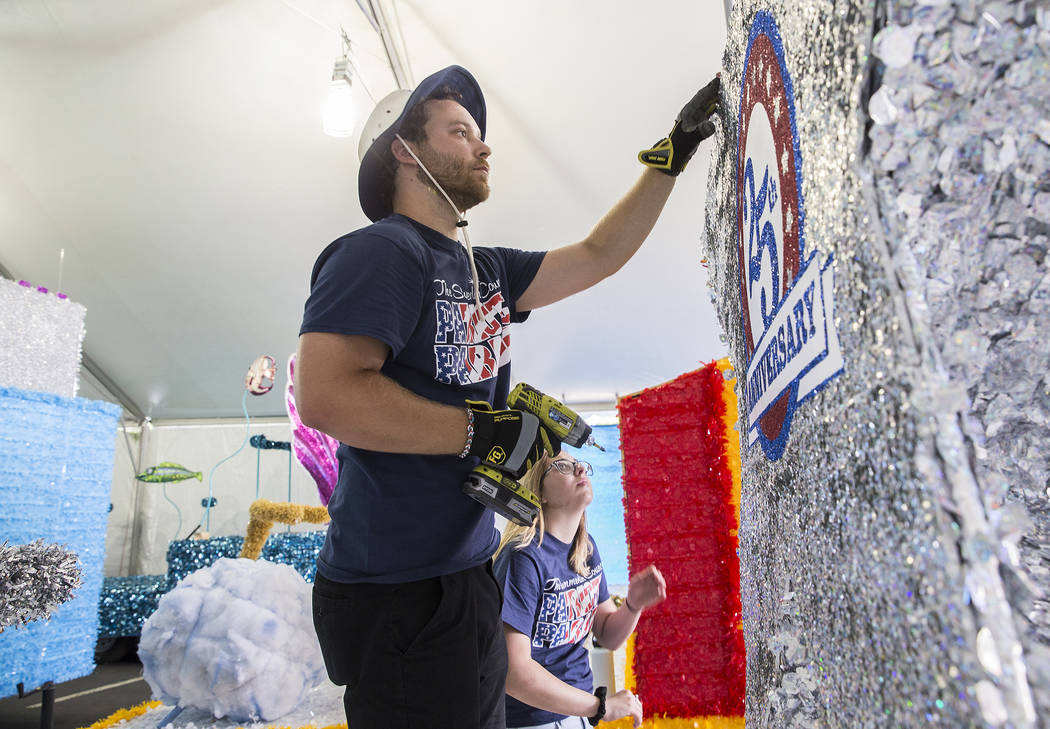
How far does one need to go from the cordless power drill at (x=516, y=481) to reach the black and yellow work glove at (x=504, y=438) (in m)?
0.02

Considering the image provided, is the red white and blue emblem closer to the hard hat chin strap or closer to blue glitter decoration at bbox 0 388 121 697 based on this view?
the hard hat chin strap

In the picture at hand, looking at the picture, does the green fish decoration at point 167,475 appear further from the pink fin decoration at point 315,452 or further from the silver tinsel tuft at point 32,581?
the silver tinsel tuft at point 32,581

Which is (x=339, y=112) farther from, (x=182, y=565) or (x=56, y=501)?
(x=182, y=565)

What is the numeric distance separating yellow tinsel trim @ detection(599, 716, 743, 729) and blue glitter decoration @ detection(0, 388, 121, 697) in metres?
2.35

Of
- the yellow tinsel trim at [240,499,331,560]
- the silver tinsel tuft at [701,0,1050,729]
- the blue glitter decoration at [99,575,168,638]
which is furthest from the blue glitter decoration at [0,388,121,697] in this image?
the silver tinsel tuft at [701,0,1050,729]

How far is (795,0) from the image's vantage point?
416 millimetres

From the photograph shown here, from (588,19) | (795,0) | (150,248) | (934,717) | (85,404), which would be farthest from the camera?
(150,248)

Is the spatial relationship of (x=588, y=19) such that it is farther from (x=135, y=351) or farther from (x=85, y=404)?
(x=135, y=351)

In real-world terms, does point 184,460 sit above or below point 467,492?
above

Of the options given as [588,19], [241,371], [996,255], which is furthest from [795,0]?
[241,371]

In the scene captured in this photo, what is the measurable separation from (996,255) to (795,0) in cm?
23

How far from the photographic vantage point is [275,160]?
15.4ft

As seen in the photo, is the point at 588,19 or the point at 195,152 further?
the point at 195,152

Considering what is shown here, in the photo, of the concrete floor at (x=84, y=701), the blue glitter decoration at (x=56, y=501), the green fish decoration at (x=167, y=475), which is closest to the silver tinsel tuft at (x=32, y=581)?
the blue glitter decoration at (x=56, y=501)
